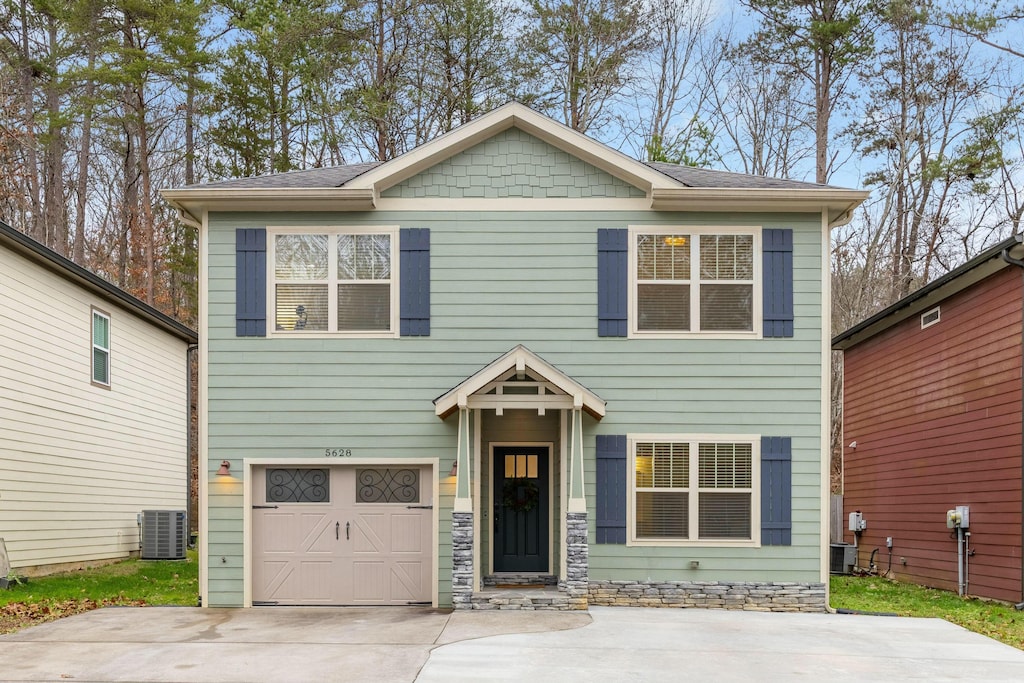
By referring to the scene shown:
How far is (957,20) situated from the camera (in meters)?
23.2

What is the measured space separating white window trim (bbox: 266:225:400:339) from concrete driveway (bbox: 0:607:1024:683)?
330 centimetres

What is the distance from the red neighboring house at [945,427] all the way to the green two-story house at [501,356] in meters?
2.51

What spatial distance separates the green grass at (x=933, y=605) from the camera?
1092 cm

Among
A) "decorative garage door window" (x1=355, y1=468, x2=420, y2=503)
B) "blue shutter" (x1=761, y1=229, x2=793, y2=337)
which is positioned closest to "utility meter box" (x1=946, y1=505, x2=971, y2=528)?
"blue shutter" (x1=761, y1=229, x2=793, y2=337)

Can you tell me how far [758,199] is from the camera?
1221cm

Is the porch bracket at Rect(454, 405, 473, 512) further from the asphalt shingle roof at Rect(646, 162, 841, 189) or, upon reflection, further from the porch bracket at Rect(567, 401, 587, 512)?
the asphalt shingle roof at Rect(646, 162, 841, 189)

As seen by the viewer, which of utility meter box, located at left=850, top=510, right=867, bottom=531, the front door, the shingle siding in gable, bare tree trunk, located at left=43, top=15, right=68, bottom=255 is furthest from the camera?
bare tree trunk, located at left=43, top=15, right=68, bottom=255

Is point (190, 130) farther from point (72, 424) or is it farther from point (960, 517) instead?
point (960, 517)

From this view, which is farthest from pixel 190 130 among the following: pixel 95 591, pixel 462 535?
pixel 462 535

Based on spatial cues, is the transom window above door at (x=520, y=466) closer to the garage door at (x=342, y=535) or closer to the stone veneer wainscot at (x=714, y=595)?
the garage door at (x=342, y=535)

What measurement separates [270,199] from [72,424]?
587cm

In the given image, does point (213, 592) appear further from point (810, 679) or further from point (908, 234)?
point (908, 234)

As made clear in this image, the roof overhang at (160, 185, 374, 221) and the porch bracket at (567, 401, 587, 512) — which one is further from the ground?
the roof overhang at (160, 185, 374, 221)

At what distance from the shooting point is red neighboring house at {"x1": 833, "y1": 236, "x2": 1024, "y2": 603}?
12.8 meters
